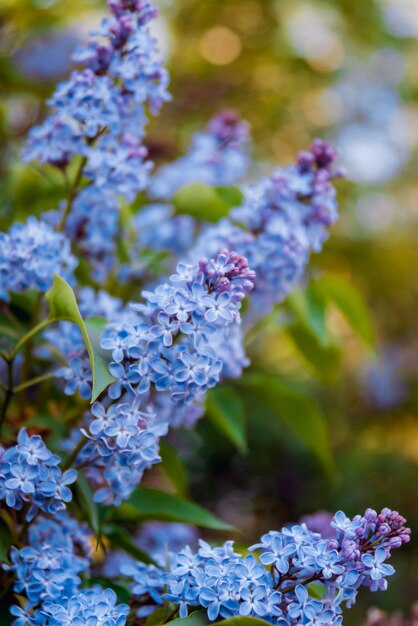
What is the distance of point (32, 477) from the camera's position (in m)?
0.71

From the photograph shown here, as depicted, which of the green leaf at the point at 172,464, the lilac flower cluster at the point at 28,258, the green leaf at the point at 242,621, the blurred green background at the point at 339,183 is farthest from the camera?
the blurred green background at the point at 339,183

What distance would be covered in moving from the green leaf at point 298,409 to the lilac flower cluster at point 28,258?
388mm

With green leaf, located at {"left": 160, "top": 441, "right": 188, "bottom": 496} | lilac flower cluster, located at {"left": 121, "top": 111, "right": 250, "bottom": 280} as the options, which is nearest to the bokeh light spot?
lilac flower cluster, located at {"left": 121, "top": 111, "right": 250, "bottom": 280}

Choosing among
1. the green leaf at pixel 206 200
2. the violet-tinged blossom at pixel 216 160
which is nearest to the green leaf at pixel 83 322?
the green leaf at pixel 206 200

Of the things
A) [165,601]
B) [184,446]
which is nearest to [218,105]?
[184,446]

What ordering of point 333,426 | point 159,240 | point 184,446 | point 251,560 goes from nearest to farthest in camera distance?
point 251,560
point 159,240
point 184,446
point 333,426

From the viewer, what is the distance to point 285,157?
224 cm

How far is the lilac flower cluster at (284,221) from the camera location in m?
0.93

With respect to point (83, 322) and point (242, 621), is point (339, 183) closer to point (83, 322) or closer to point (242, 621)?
point (83, 322)

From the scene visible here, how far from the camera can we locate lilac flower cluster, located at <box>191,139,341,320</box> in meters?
0.93

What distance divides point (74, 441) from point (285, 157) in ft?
5.04

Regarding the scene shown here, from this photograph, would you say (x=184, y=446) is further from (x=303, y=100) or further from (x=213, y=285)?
(x=213, y=285)

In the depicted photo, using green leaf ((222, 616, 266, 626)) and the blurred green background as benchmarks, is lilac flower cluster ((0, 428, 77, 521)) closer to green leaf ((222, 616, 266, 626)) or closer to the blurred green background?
green leaf ((222, 616, 266, 626))

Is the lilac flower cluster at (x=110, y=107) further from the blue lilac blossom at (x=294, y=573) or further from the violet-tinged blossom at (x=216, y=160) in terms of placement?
the blue lilac blossom at (x=294, y=573)
